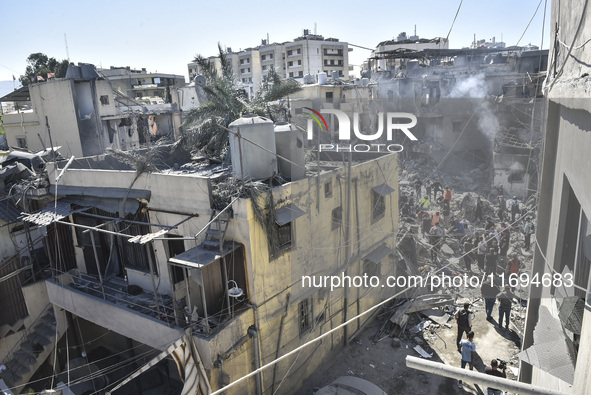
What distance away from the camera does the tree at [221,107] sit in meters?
15.6

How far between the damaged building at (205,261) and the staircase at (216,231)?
0.03 meters

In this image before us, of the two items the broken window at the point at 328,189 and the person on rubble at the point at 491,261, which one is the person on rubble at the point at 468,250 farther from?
the broken window at the point at 328,189

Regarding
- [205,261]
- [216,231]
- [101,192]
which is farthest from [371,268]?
[101,192]

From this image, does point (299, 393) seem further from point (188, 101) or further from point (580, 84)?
point (188, 101)

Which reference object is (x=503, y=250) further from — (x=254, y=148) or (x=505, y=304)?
(x=254, y=148)

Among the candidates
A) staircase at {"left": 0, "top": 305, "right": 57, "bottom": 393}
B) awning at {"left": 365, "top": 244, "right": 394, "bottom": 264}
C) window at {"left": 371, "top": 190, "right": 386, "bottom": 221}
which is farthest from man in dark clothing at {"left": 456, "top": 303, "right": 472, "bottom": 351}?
staircase at {"left": 0, "top": 305, "right": 57, "bottom": 393}

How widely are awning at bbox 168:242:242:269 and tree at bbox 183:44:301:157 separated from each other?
6465mm

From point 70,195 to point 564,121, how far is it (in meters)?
11.9

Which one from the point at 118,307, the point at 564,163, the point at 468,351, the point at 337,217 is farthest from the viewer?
the point at 337,217

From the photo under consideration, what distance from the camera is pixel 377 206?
14578 millimetres

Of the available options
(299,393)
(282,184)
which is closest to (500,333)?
(299,393)

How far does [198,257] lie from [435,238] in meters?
11.7

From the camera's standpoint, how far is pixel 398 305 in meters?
15.0

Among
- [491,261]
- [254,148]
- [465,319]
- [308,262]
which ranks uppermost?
[254,148]
